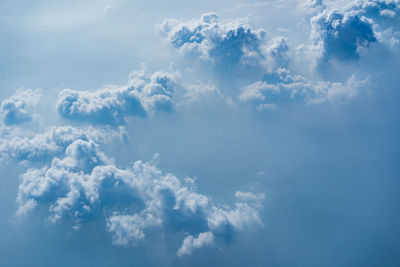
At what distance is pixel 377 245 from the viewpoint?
17538 cm

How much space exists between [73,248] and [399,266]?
10085 centimetres

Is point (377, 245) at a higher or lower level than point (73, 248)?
lower

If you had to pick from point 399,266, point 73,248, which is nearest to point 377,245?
point 399,266

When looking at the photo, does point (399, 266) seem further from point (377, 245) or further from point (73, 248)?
point (73, 248)

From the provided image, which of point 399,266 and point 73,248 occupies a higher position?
point 73,248

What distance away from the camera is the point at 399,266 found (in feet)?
585

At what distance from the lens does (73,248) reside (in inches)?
6939

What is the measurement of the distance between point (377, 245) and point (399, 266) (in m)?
10.9

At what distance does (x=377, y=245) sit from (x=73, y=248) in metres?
92.9
